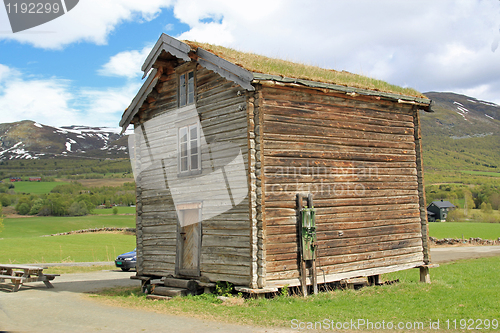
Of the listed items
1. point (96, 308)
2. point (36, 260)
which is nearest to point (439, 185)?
point (36, 260)

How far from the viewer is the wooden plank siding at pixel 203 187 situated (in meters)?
11.9

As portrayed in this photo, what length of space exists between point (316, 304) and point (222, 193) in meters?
4.18

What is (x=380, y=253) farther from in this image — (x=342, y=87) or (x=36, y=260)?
(x=36, y=260)

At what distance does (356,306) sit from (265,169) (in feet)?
14.2

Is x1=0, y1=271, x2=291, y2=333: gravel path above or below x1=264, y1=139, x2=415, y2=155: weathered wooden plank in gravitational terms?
below

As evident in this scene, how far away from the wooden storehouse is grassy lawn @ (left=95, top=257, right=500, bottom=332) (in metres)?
0.79

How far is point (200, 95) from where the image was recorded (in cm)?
1355

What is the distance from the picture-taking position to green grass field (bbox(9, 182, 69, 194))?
155125 mm

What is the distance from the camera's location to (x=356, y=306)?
406 inches

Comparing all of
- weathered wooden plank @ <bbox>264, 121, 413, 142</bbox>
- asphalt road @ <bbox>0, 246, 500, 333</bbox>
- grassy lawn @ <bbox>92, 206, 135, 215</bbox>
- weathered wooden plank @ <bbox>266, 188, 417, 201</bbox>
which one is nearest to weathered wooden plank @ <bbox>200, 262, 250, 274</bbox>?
weathered wooden plank @ <bbox>266, 188, 417, 201</bbox>

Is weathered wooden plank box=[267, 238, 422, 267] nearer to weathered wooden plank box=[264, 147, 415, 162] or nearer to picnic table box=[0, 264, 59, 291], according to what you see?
weathered wooden plank box=[264, 147, 415, 162]

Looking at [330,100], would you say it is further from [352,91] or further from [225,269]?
[225,269]

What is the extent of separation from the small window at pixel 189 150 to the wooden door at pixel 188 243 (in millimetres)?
1443

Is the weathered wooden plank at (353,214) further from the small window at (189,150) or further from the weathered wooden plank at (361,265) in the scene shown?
the small window at (189,150)
